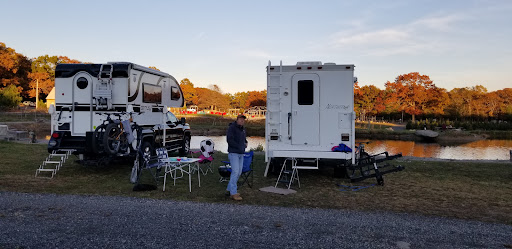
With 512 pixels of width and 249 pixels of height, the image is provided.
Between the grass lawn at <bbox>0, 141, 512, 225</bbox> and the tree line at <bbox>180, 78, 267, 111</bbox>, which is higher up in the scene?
the tree line at <bbox>180, 78, 267, 111</bbox>

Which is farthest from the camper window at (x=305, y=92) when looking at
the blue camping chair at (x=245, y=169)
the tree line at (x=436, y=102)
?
the tree line at (x=436, y=102)

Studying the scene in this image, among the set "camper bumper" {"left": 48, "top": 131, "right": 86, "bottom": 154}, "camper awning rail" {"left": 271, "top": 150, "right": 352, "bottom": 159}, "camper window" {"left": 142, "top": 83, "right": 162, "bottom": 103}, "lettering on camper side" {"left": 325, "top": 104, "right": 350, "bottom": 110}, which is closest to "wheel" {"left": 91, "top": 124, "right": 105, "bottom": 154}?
"camper bumper" {"left": 48, "top": 131, "right": 86, "bottom": 154}

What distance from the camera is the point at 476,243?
432 centimetres

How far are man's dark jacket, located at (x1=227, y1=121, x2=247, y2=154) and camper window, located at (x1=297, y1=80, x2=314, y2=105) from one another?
2203 mm

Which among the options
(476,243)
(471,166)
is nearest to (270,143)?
(476,243)

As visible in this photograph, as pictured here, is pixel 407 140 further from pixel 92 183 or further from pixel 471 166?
pixel 92 183

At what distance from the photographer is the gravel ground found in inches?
165

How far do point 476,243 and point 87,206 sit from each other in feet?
18.6

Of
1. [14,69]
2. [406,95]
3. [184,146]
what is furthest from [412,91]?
[14,69]

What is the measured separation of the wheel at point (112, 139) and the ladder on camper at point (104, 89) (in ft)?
2.90

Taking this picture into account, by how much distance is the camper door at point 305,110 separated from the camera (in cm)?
828

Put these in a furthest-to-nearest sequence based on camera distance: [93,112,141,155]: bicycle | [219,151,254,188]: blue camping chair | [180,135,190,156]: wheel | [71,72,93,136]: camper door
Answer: [180,135,190,156]: wheel
[71,72,93,136]: camper door
[93,112,141,155]: bicycle
[219,151,254,188]: blue camping chair

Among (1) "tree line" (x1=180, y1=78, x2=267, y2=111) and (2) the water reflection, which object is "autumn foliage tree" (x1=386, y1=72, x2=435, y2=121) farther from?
(1) "tree line" (x1=180, y1=78, x2=267, y2=111)

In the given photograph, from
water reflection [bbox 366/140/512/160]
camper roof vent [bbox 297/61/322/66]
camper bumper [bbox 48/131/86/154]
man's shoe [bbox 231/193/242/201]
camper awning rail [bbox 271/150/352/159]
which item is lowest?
water reflection [bbox 366/140/512/160]
